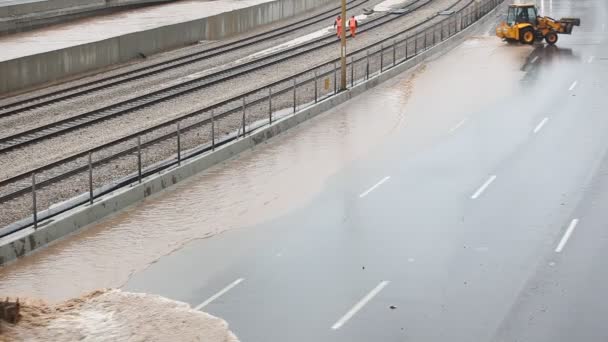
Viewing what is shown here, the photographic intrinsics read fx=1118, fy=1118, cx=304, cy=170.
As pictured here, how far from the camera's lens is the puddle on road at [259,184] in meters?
20.7

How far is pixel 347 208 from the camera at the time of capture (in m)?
24.5

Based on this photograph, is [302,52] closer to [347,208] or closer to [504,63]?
[504,63]

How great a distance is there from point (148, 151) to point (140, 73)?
51.2 ft

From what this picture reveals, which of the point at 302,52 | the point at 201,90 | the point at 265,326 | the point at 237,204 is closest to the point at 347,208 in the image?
the point at 237,204

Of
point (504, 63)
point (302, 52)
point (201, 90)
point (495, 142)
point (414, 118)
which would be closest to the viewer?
point (495, 142)

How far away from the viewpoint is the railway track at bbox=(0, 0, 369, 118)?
127 ft

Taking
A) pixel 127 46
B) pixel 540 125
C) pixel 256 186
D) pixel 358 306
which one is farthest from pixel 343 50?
pixel 358 306

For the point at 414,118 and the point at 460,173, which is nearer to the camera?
the point at 460,173

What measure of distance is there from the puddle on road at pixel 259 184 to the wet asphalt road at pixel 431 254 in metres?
0.59

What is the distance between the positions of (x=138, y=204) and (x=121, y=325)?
7.85 metres

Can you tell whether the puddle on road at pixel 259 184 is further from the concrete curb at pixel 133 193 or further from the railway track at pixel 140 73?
the railway track at pixel 140 73

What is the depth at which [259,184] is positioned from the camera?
1051 inches

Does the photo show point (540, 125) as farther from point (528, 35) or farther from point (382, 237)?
point (528, 35)

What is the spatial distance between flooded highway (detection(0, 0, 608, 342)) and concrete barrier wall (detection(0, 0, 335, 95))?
43.8 feet
